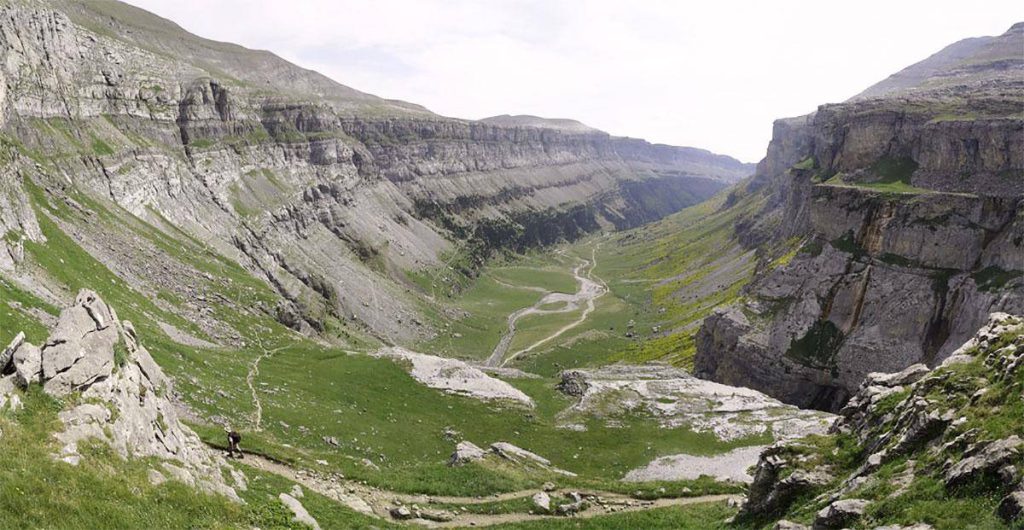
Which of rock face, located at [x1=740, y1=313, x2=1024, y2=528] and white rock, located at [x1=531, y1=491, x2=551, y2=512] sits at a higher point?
rock face, located at [x1=740, y1=313, x2=1024, y2=528]

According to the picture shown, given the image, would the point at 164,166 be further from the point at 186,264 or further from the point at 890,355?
the point at 890,355

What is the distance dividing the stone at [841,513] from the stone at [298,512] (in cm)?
1827

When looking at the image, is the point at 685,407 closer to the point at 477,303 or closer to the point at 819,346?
the point at 819,346

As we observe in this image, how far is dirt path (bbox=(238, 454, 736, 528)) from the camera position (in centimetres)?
2789

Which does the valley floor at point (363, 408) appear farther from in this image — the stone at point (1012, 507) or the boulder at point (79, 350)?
the stone at point (1012, 507)

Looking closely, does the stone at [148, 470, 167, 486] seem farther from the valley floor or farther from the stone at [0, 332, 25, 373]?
the valley floor

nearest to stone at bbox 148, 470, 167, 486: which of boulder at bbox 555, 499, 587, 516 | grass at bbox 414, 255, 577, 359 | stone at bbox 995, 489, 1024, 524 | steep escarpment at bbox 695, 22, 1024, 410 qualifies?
boulder at bbox 555, 499, 587, 516

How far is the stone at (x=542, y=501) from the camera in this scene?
29.5 metres

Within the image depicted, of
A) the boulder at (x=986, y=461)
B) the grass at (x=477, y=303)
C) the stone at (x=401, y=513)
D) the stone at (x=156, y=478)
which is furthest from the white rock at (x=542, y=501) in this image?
the grass at (x=477, y=303)

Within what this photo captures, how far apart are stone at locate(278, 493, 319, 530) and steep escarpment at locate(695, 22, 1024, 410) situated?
64944mm

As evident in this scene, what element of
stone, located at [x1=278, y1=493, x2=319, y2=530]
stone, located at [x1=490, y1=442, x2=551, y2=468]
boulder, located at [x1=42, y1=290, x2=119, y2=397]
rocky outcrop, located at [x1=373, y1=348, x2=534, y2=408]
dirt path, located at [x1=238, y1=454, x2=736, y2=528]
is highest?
boulder, located at [x1=42, y1=290, x2=119, y2=397]

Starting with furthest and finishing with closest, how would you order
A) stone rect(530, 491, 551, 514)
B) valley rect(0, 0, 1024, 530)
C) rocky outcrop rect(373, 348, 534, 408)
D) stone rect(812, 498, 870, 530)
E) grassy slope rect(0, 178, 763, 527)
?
rocky outcrop rect(373, 348, 534, 408) → grassy slope rect(0, 178, 763, 527) → stone rect(530, 491, 551, 514) → valley rect(0, 0, 1024, 530) → stone rect(812, 498, 870, 530)

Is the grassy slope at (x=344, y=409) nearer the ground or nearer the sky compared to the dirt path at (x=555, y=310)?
nearer the sky

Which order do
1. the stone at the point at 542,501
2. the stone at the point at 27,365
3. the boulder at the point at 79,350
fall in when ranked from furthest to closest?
the stone at the point at 542,501 < the boulder at the point at 79,350 < the stone at the point at 27,365
